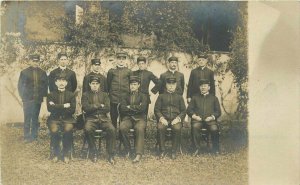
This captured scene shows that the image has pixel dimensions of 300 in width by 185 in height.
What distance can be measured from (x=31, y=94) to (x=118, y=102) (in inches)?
30.0

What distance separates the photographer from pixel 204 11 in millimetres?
3768

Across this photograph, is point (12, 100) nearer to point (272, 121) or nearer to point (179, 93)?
point (179, 93)

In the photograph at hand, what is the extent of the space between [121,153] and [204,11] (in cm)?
147

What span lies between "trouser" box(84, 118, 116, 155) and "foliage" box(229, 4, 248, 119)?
3.80 ft

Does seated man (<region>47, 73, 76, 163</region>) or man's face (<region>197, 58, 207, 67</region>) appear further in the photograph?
man's face (<region>197, 58, 207, 67</region>)

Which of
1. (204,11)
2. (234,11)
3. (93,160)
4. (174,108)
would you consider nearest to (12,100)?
Answer: (93,160)

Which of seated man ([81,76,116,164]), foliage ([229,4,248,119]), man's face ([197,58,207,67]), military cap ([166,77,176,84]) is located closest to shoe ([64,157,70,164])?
seated man ([81,76,116,164])

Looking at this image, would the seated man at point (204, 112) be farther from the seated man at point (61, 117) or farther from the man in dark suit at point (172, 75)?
the seated man at point (61, 117)

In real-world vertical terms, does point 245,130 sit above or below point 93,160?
above

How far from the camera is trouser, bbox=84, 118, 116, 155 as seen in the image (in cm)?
373

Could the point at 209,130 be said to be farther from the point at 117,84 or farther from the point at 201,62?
the point at 117,84

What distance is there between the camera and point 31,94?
370 cm

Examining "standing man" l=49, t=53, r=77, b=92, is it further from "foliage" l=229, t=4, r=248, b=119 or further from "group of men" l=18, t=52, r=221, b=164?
"foliage" l=229, t=4, r=248, b=119

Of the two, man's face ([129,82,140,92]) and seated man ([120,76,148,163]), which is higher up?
man's face ([129,82,140,92])
